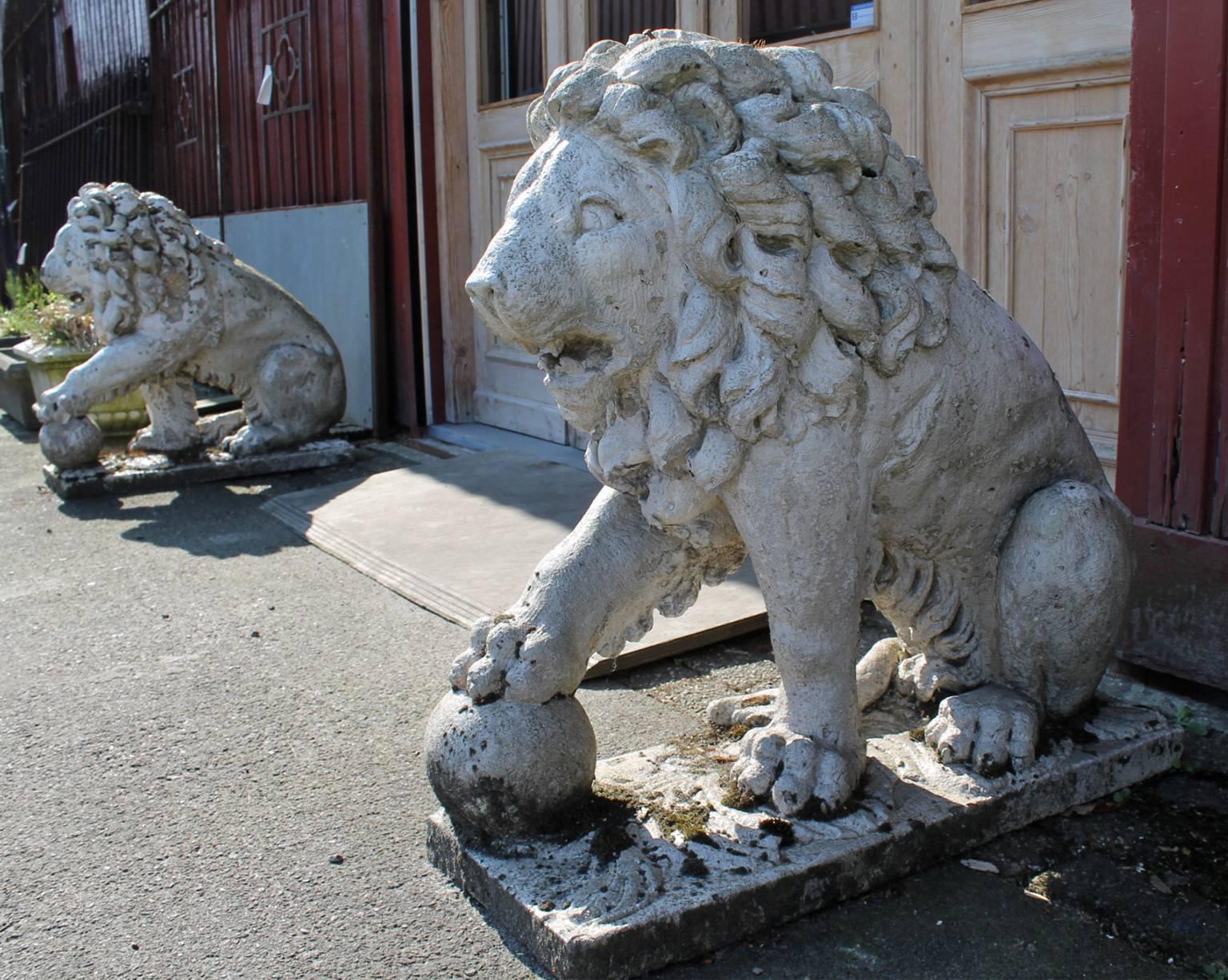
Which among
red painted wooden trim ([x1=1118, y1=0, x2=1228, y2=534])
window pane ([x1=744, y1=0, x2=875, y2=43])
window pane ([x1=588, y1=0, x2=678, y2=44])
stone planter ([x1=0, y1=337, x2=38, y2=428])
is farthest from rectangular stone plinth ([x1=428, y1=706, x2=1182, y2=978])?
stone planter ([x1=0, y1=337, x2=38, y2=428])

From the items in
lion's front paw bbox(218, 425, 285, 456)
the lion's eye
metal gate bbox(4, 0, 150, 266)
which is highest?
metal gate bbox(4, 0, 150, 266)

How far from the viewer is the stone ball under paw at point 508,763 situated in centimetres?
223

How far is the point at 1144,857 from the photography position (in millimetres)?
2434

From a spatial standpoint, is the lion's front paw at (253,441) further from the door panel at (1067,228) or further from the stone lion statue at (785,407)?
the stone lion statue at (785,407)

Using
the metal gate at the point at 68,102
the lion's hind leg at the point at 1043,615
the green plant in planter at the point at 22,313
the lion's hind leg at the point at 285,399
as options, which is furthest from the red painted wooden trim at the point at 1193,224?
the metal gate at the point at 68,102

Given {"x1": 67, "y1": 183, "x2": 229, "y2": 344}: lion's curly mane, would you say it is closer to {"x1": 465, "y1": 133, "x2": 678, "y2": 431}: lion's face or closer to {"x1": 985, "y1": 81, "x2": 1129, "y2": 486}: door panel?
{"x1": 985, "y1": 81, "x2": 1129, "y2": 486}: door panel

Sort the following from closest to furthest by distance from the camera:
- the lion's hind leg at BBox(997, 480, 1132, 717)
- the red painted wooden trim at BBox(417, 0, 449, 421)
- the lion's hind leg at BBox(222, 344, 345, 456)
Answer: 1. the lion's hind leg at BBox(997, 480, 1132, 717)
2. the lion's hind leg at BBox(222, 344, 345, 456)
3. the red painted wooden trim at BBox(417, 0, 449, 421)

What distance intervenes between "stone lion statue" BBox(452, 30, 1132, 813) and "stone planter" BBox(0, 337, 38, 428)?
6.99 meters

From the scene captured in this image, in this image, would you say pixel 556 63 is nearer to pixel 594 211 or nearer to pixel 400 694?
pixel 400 694

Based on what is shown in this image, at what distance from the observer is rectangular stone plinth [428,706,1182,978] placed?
207cm

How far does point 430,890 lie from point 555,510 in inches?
106

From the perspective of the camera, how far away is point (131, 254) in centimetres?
588

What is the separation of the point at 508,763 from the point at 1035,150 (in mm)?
2631

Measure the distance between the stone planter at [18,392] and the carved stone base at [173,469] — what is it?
2.05 m
